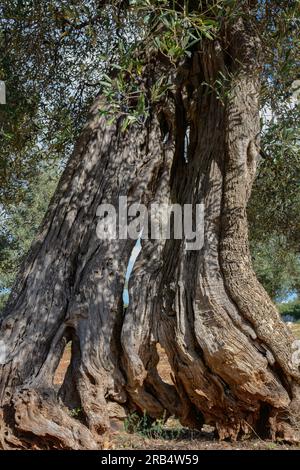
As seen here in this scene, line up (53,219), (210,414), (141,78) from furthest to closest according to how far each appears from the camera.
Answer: (141,78) < (53,219) < (210,414)


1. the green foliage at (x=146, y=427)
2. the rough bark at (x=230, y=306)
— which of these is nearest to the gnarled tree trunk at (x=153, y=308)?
the rough bark at (x=230, y=306)

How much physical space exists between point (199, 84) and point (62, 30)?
2247mm

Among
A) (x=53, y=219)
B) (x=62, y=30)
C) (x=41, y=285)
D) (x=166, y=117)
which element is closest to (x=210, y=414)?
(x=41, y=285)

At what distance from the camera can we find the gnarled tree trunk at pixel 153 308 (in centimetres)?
557

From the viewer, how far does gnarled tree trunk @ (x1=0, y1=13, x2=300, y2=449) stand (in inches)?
219

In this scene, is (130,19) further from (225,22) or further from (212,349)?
(212,349)

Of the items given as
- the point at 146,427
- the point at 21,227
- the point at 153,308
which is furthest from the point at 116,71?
the point at 21,227

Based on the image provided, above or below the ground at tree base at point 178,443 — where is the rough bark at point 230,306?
above

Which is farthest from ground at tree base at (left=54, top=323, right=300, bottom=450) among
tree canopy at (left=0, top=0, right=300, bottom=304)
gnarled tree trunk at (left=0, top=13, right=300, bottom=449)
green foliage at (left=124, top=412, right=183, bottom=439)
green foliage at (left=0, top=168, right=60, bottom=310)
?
green foliage at (left=0, top=168, right=60, bottom=310)

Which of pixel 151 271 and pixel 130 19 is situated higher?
pixel 130 19

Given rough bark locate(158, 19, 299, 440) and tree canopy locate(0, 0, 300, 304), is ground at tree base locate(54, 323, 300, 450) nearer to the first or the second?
rough bark locate(158, 19, 299, 440)

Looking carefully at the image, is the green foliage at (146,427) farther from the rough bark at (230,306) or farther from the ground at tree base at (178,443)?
the rough bark at (230,306)

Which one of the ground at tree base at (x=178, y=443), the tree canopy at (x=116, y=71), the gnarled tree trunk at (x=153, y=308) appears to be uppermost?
the tree canopy at (x=116, y=71)

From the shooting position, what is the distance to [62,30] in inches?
312
